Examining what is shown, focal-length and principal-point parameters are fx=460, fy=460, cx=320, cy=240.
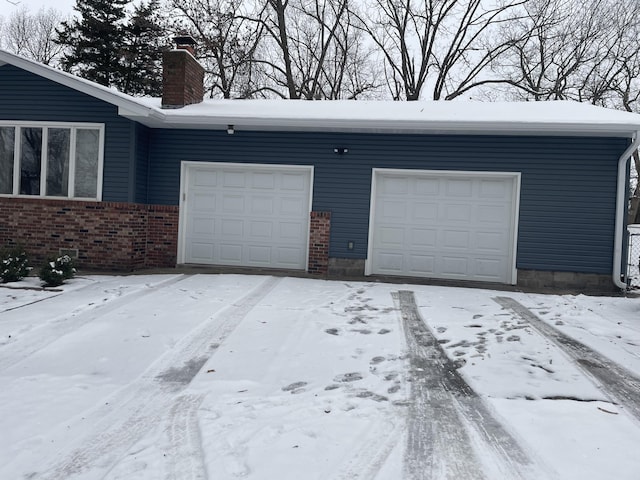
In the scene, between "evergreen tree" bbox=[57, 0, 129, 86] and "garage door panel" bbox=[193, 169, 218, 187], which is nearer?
"garage door panel" bbox=[193, 169, 218, 187]

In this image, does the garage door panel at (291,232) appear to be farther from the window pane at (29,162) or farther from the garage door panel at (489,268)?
the window pane at (29,162)

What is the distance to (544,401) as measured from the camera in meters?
3.32

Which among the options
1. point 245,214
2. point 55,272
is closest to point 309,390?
point 55,272

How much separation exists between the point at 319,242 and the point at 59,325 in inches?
197

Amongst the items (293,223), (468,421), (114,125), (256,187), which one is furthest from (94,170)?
(468,421)

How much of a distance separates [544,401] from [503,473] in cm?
111

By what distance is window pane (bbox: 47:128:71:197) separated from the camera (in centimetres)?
877

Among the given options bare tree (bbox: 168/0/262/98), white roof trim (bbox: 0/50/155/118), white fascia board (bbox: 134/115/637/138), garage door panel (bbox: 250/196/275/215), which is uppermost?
bare tree (bbox: 168/0/262/98)

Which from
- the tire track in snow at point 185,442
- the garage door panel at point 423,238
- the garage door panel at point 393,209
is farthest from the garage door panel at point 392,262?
the tire track in snow at point 185,442

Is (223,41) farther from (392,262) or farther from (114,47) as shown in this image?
(392,262)

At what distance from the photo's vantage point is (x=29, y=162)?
29.2 feet

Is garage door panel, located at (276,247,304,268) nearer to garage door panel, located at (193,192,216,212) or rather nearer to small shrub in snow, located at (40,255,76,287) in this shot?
garage door panel, located at (193,192,216,212)

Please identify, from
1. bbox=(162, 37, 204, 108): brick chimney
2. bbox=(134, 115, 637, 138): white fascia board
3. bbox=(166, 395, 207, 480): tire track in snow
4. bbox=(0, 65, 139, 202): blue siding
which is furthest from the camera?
bbox=(162, 37, 204, 108): brick chimney

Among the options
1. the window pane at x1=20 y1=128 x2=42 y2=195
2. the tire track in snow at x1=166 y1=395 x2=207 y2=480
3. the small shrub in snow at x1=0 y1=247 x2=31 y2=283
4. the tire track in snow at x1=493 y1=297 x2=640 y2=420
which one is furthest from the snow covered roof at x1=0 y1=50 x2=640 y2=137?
the tire track in snow at x1=166 y1=395 x2=207 y2=480
